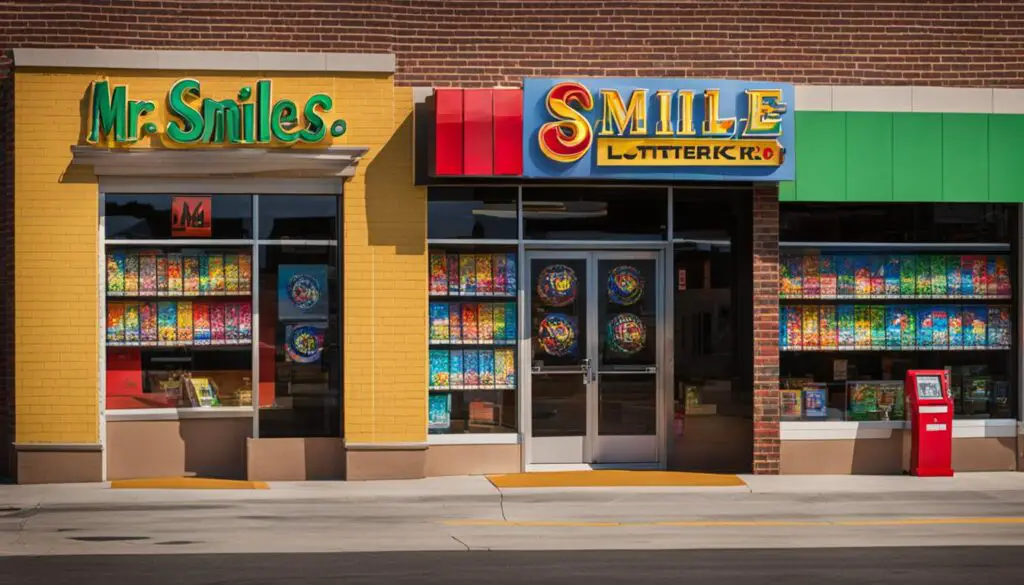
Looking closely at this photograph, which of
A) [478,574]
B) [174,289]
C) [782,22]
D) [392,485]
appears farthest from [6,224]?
[782,22]

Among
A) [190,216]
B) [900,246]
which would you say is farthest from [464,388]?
[900,246]

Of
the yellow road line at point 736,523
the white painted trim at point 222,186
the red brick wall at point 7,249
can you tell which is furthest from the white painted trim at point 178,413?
the yellow road line at point 736,523

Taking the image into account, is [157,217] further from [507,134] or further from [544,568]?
[544,568]

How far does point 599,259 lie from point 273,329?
12.5 ft

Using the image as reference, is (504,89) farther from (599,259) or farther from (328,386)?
(328,386)

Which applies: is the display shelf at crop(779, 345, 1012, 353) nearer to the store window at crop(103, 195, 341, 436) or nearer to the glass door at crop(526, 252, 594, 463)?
the glass door at crop(526, 252, 594, 463)

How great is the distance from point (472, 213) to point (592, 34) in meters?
2.42

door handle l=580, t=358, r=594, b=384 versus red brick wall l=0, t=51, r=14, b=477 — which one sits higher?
red brick wall l=0, t=51, r=14, b=477

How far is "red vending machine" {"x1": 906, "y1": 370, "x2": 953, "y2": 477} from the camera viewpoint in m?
15.8

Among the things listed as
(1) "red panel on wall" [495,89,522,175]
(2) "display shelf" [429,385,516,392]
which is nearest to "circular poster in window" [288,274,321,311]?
(2) "display shelf" [429,385,516,392]

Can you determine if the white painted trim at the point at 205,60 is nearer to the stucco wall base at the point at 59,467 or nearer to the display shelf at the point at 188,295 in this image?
the display shelf at the point at 188,295

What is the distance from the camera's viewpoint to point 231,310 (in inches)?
615

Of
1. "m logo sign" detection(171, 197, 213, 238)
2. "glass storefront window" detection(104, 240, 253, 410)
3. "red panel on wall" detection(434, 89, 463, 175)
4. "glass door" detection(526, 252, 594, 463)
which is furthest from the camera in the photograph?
"glass door" detection(526, 252, 594, 463)

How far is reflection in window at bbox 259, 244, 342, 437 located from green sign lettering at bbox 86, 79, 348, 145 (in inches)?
51.0
